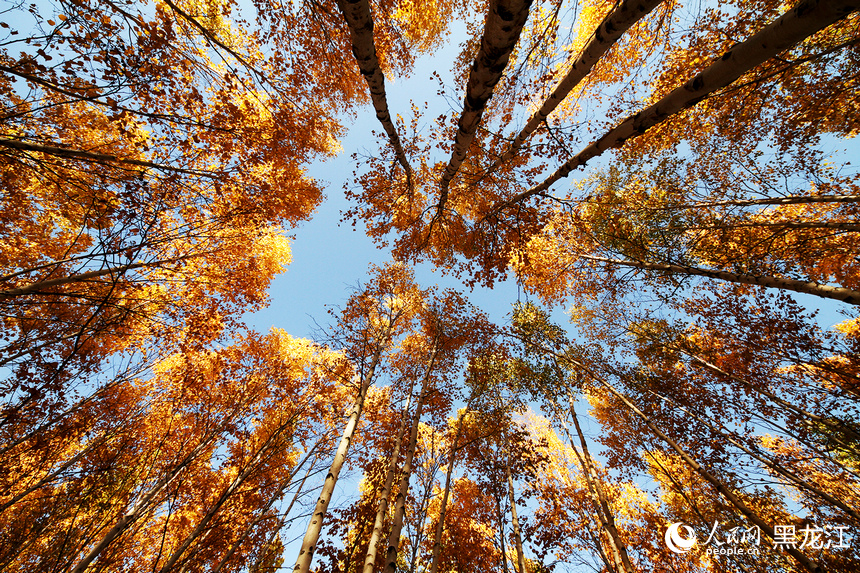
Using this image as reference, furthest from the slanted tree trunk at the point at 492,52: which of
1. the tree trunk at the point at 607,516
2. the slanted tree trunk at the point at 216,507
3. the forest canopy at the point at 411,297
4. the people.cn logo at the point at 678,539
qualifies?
the people.cn logo at the point at 678,539

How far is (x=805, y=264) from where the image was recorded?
6.81m

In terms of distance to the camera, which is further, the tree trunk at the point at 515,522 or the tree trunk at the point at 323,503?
the tree trunk at the point at 515,522

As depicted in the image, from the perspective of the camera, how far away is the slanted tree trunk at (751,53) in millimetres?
1918

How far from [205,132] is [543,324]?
11768mm

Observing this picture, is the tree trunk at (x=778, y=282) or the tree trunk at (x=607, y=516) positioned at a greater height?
the tree trunk at (x=778, y=282)

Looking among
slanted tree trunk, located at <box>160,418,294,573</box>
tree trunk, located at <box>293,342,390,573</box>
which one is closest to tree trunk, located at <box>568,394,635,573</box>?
tree trunk, located at <box>293,342,390,573</box>

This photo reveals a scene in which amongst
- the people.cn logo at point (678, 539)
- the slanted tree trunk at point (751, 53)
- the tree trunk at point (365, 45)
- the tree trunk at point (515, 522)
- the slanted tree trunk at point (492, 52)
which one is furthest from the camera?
the people.cn logo at point (678, 539)

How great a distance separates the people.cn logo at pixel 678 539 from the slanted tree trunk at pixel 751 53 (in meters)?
11.2

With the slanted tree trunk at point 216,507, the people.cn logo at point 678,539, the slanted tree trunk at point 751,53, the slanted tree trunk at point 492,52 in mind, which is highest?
the slanted tree trunk at point 492,52

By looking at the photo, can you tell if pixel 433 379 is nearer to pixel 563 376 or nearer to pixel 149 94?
pixel 563 376

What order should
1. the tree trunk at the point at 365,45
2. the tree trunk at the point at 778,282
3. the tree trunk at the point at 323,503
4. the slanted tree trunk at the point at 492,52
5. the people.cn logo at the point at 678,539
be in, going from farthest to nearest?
the people.cn logo at the point at 678,539
the tree trunk at the point at 778,282
the tree trunk at the point at 323,503
the tree trunk at the point at 365,45
the slanted tree trunk at the point at 492,52

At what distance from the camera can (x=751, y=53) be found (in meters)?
2.15

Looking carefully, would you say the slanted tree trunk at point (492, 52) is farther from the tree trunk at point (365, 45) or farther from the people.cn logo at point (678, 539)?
the people.cn logo at point (678, 539)

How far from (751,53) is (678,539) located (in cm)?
1257
